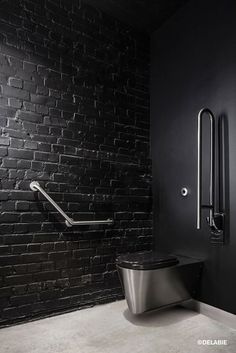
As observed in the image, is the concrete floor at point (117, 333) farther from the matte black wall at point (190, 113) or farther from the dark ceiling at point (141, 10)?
the dark ceiling at point (141, 10)

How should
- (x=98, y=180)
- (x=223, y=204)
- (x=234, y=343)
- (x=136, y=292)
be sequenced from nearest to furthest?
(x=234, y=343) → (x=136, y=292) → (x=223, y=204) → (x=98, y=180)

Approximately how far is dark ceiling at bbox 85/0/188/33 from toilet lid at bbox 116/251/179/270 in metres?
2.26

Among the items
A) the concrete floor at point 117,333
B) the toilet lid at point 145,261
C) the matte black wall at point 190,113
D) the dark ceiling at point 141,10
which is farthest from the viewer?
the dark ceiling at point 141,10

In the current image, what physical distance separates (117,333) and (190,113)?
1863 mm

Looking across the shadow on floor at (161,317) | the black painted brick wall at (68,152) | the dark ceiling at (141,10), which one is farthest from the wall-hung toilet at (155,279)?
the dark ceiling at (141,10)

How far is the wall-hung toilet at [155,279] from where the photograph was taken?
2.01m

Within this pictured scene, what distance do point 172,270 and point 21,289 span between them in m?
1.14

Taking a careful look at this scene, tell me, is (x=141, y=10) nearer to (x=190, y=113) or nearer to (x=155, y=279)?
(x=190, y=113)

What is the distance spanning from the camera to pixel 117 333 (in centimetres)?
189

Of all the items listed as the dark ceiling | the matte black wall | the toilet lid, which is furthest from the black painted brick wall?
the toilet lid

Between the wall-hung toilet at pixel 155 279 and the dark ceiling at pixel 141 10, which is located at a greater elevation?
the dark ceiling at pixel 141 10

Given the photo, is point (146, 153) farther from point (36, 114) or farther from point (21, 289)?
point (21, 289)

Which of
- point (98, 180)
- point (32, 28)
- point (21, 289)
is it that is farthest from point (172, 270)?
point (32, 28)

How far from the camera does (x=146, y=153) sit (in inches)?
113
